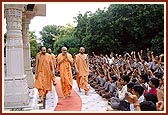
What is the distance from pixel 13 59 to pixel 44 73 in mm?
1705

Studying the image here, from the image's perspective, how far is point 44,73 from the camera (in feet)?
27.2

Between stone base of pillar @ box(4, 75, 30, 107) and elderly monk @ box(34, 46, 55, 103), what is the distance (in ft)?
4.24

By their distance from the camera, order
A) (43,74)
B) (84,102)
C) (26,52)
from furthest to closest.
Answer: (26,52)
(43,74)
(84,102)

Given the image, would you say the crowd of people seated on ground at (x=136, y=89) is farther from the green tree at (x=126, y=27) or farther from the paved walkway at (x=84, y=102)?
the green tree at (x=126, y=27)

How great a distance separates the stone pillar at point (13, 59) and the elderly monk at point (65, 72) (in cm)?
202

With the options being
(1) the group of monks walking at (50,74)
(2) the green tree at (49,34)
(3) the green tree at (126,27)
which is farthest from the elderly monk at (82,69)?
(2) the green tree at (49,34)

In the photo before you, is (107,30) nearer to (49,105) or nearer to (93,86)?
(93,86)

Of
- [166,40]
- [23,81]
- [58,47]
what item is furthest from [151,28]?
[58,47]

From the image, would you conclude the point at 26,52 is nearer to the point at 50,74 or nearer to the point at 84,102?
the point at 50,74

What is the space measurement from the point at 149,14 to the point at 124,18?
4.98 feet

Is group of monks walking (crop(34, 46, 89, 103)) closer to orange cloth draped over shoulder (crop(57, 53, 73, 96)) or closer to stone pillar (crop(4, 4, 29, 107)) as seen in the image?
orange cloth draped over shoulder (crop(57, 53, 73, 96))

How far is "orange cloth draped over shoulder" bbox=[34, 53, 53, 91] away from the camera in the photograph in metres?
8.18

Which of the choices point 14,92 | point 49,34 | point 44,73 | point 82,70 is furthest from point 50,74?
point 49,34

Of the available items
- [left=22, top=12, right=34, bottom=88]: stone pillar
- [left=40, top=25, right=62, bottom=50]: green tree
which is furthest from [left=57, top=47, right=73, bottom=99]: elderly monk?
[left=40, top=25, right=62, bottom=50]: green tree
